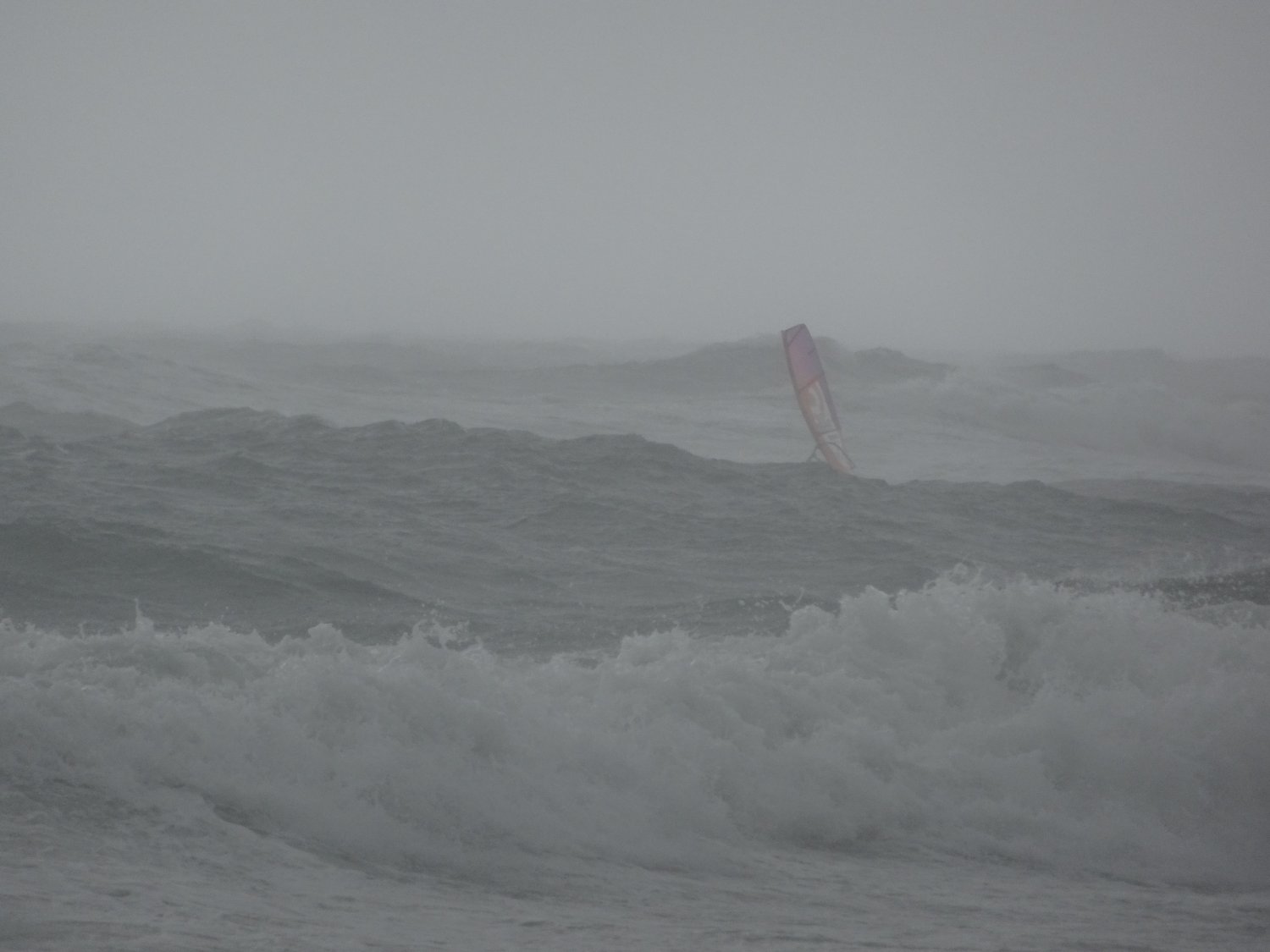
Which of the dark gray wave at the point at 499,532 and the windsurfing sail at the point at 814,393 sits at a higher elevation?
the windsurfing sail at the point at 814,393

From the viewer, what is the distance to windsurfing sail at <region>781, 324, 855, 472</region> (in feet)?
56.3

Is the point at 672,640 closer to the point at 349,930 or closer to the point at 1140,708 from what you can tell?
the point at 1140,708

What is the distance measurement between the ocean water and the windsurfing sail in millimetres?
4266

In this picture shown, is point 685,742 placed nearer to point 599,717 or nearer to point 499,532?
point 599,717

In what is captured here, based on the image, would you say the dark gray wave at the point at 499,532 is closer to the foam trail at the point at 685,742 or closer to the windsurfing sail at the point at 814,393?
the windsurfing sail at the point at 814,393

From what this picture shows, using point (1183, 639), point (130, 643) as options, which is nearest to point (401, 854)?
point (130, 643)

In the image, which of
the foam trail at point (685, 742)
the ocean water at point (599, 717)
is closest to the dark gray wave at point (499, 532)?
the ocean water at point (599, 717)

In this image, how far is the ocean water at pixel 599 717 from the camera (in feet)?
13.9

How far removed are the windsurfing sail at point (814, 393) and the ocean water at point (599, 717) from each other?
4.27m

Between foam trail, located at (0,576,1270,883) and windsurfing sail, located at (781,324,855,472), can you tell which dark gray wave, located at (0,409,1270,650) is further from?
foam trail, located at (0,576,1270,883)

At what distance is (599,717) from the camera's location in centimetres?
558

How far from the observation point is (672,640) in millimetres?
6449

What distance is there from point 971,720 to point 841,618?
0.96m

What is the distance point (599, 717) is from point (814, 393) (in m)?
12.3
